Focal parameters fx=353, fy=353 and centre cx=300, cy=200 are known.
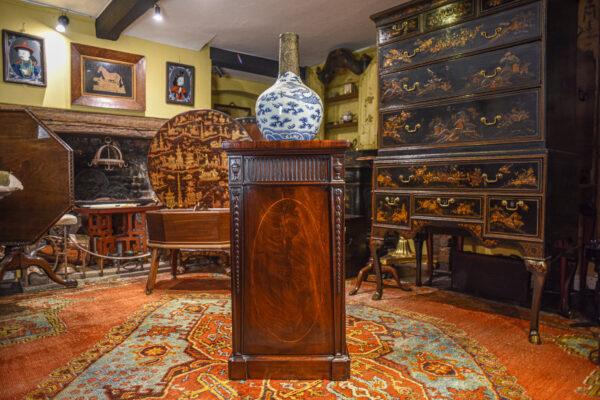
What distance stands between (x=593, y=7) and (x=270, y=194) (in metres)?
3.25

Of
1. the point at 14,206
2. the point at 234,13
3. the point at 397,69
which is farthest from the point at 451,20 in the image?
the point at 14,206

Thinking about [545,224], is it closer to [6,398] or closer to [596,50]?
[596,50]

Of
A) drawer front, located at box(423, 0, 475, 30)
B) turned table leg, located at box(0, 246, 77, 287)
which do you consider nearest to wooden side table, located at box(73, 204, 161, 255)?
turned table leg, located at box(0, 246, 77, 287)

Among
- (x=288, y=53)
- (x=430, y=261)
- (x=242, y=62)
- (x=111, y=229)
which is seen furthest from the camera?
(x=242, y=62)

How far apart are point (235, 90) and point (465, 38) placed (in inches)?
218

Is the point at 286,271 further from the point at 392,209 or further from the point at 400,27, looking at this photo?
the point at 400,27

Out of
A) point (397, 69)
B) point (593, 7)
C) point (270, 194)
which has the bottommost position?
point (270, 194)

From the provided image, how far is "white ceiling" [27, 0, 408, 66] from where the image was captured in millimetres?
4238

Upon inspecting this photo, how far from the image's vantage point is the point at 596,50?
9.45 ft

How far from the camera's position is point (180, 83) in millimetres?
5285

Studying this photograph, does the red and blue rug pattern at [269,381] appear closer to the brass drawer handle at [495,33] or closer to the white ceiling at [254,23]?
the brass drawer handle at [495,33]

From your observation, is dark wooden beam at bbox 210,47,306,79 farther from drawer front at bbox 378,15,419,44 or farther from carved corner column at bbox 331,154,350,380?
carved corner column at bbox 331,154,350,380

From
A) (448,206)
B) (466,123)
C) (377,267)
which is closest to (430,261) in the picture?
(377,267)

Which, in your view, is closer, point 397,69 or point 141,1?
point 397,69
